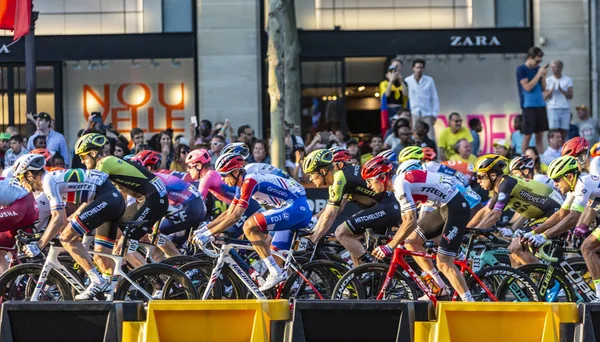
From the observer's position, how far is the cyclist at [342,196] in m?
15.9

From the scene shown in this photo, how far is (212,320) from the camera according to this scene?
36.0 feet

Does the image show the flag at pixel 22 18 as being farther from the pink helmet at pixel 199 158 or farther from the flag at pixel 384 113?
the flag at pixel 384 113

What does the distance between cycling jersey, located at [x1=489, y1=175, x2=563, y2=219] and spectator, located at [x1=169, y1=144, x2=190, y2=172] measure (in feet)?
20.9

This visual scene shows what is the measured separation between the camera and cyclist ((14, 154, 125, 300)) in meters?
14.9

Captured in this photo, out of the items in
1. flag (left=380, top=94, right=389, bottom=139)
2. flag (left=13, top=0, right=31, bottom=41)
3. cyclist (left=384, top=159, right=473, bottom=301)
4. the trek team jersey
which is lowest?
cyclist (left=384, top=159, right=473, bottom=301)

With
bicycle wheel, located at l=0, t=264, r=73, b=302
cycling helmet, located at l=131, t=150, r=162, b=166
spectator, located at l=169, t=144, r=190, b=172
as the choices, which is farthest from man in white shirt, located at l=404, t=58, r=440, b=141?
bicycle wheel, located at l=0, t=264, r=73, b=302

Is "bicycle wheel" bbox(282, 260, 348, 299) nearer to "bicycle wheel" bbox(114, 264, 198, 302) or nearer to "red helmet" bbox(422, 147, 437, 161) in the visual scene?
"bicycle wheel" bbox(114, 264, 198, 302)

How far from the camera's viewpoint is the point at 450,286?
15.5 meters

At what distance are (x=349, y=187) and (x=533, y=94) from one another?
23.8ft

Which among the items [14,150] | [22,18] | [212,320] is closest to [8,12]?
[22,18]

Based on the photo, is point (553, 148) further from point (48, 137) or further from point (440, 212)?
point (48, 137)

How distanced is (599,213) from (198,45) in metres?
12.1

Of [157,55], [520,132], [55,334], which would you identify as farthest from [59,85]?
[55,334]

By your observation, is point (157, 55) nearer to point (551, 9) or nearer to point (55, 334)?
point (551, 9)
